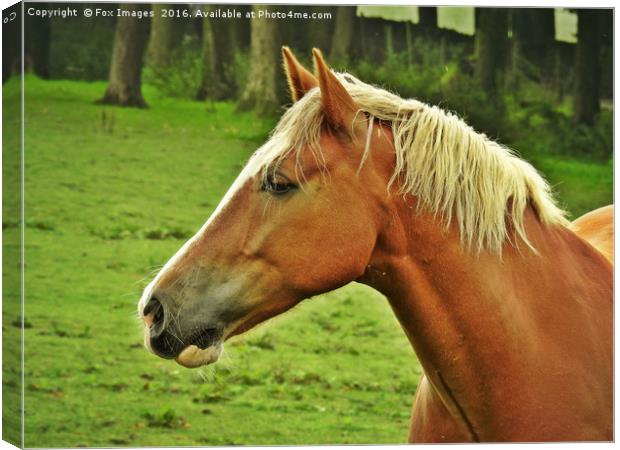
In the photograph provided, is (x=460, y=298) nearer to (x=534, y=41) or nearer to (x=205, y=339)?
(x=205, y=339)

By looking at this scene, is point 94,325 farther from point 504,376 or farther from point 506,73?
point 504,376

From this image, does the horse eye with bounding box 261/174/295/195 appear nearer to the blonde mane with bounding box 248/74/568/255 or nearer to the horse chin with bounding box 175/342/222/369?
the blonde mane with bounding box 248/74/568/255

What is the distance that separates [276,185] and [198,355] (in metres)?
0.47

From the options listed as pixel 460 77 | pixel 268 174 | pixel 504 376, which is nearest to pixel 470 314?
pixel 504 376

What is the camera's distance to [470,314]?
90.8 inches

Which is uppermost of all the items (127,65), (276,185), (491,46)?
(491,46)

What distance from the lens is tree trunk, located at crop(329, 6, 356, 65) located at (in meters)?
4.20

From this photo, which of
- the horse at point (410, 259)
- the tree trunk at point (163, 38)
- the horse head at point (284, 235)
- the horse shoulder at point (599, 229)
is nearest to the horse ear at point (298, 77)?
the horse at point (410, 259)

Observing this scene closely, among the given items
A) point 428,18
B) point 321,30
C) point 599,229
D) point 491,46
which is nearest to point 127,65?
point 321,30

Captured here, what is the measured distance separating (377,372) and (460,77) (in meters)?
1.63

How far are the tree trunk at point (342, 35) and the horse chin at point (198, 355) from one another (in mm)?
2271

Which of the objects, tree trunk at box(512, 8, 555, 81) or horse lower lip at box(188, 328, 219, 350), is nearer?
horse lower lip at box(188, 328, 219, 350)

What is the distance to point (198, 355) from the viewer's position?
229 centimetres

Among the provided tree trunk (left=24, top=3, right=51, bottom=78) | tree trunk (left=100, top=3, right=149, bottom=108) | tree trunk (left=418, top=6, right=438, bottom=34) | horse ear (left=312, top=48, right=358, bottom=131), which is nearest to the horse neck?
horse ear (left=312, top=48, right=358, bottom=131)
